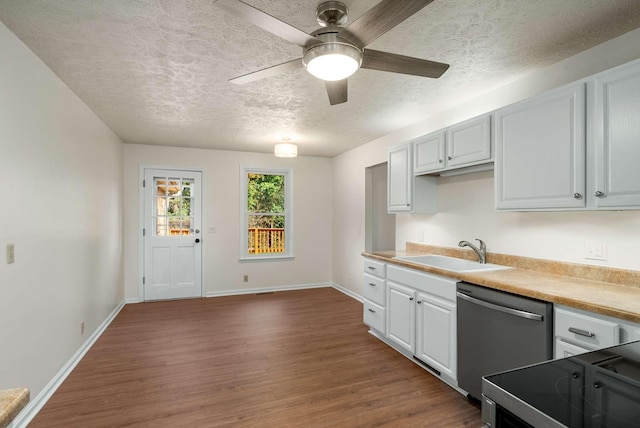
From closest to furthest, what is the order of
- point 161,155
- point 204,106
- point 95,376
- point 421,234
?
point 95,376, point 204,106, point 421,234, point 161,155

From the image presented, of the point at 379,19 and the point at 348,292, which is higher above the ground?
the point at 379,19

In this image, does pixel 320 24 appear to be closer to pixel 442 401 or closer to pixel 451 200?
pixel 451 200

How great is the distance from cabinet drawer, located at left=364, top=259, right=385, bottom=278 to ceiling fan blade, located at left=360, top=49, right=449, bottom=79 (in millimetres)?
2021

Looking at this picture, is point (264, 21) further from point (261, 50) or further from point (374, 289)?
point (374, 289)

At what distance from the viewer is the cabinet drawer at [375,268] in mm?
3383

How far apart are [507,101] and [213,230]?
4.51 meters

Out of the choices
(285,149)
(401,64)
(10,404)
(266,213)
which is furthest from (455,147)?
(266,213)

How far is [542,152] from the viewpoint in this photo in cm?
211

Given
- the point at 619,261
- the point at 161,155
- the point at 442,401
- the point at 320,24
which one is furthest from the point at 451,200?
the point at 161,155

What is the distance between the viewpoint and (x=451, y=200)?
11.1 feet

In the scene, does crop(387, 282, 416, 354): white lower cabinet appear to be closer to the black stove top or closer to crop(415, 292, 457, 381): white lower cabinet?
crop(415, 292, 457, 381): white lower cabinet

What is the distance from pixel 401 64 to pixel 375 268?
2229 mm

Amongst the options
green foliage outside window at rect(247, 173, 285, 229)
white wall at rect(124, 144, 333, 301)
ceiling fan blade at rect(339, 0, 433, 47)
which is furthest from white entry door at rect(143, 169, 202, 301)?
ceiling fan blade at rect(339, 0, 433, 47)

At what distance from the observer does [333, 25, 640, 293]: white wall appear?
2018 millimetres
